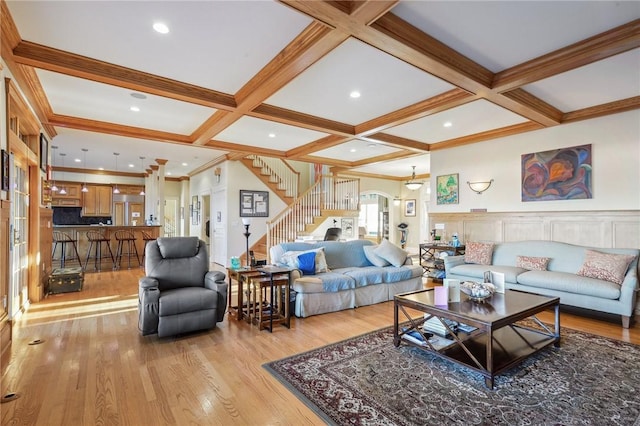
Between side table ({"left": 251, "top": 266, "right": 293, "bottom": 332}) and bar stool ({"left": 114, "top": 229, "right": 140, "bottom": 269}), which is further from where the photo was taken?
bar stool ({"left": 114, "top": 229, "right": 140, "bottom": 269})

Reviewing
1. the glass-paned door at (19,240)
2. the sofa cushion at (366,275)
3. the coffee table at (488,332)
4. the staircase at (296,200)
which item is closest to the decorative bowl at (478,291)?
the coffee table at (488,332)

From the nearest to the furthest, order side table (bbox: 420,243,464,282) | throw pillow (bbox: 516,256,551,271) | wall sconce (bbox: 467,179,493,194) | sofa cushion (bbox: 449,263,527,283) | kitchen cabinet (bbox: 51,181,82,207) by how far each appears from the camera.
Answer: sofa cushion (bbox: 449,263,527,283) < throw pillow (bbox: 516,256,551,271) < wall sconce (bbox: 467,179,493,194) < side table (bbox: 420,243,464,282) < kitchen cabinet (bbox: 51,181,82,207)

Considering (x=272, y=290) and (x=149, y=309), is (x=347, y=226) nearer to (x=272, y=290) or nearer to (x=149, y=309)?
(x=272, y=290)

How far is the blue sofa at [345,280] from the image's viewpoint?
399 centimetres

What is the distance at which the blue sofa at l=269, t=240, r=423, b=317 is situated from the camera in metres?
3.99

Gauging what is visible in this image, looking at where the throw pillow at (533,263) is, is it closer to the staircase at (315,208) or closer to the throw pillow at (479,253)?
the throw pillow at (479,253)

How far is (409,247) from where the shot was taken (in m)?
11.6

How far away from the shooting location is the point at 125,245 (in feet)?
26.4

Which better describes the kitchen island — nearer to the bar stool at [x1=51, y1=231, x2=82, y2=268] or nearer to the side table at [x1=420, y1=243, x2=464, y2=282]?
the bar stool at [x1=51, y1=231, x2=82, y2=268]

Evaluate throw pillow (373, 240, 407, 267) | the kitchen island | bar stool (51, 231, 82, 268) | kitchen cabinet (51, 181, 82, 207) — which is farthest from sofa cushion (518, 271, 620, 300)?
kitchen cabinet (51, 181, 82, 207)

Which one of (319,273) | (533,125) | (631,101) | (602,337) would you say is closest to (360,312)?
(319,273)

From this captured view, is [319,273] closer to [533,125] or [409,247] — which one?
[533,125]

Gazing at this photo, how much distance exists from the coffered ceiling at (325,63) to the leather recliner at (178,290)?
6.01 ft

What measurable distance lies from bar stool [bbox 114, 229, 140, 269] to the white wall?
711 centimetres
